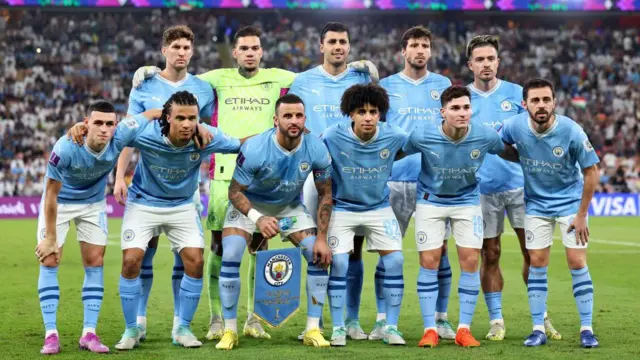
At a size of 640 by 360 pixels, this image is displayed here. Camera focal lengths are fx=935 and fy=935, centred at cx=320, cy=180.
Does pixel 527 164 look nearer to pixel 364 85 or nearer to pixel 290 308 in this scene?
pixel 364 85

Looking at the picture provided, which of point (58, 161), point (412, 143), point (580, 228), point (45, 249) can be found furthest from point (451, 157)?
point (45, 249)

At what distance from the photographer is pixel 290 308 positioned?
25.0 feet

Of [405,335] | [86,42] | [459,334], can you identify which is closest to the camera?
[459,334]

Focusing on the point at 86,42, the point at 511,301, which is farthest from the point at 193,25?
the point at 511,301

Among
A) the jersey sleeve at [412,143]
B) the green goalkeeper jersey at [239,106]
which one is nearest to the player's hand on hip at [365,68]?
the green goalkeeper jersey at [239,106]

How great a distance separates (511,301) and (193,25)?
27.4 metres

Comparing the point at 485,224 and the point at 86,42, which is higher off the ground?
the point at 86,42

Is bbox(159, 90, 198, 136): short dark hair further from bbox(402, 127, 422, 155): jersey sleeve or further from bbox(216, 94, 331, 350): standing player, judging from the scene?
bbox(402, 127, 422, 155): jersey sleeve

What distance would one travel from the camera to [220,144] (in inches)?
294

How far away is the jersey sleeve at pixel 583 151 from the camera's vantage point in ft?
24.5

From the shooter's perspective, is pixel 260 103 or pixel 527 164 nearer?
pixel 527 164

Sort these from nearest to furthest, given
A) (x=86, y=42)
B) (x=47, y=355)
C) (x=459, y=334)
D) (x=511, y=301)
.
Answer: (x=47, y=355)
(x=459, y=334)
(x=511, y=301)
(x=86, y=42)

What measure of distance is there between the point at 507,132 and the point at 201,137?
2.53 meters

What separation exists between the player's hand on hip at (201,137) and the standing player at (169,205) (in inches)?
1.2
